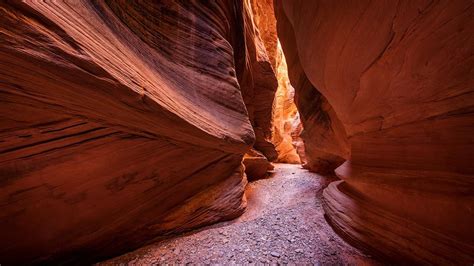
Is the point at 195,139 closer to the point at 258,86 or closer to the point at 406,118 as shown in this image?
the point at 406,118

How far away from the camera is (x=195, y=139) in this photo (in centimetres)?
234

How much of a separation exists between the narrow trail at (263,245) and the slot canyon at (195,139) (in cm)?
2

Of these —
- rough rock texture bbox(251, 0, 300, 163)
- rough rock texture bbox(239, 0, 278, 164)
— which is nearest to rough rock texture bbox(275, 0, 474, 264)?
rough rock texture bbox(239, 0, 278, 164)

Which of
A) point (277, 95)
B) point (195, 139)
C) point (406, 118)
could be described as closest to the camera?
point (406, 118)

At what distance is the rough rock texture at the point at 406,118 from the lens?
4.07 feet

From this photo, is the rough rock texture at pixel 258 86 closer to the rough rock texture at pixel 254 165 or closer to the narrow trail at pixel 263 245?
the rough rock texture at pixel 254 165

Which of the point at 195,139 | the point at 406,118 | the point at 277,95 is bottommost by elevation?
the point at 195,139

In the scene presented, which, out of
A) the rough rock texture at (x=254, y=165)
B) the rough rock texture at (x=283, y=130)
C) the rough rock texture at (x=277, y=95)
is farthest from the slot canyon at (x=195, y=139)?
the rough rock texture at (x=283, y=130)

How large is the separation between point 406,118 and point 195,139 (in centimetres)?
242

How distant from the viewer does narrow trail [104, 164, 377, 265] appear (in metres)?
1.82

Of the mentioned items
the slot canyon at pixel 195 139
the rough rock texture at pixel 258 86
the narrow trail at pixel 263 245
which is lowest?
the narrow trail at pixel 263 245

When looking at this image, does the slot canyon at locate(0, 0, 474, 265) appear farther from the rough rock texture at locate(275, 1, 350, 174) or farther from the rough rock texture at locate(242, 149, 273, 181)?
the rough rock texture at locate(242, 149, 273, 181)

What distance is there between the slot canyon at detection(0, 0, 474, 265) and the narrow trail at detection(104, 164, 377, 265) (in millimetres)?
22

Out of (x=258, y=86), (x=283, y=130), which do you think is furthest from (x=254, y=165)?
(x=283, y=130)
